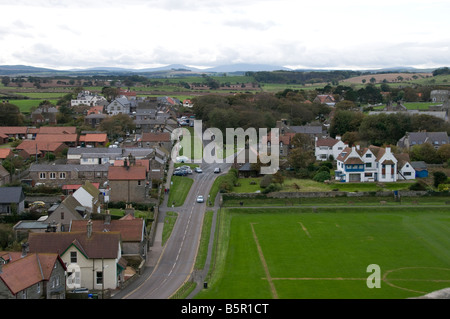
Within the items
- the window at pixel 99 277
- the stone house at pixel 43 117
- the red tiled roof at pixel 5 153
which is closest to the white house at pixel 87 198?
the window at pixel 99 277

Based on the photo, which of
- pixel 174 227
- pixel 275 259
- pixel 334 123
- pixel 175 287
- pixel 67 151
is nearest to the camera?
pixel 175 287

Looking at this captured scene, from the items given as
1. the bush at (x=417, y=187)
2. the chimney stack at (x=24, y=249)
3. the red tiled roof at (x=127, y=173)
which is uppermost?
the red tiled roof at (x=127, y=173)

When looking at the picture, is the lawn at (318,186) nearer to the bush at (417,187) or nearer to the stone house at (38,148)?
the bush at (417,187)

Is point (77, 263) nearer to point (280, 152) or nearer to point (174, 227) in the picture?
point (174, 227)

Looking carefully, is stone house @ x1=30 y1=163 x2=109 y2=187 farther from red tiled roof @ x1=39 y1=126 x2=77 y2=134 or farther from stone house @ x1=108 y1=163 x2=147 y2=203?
red tiled roof @ x1=39 y1=126 x2=77 y2=134

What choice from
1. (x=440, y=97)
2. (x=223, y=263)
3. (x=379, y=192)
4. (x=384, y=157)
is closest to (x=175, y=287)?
(x=223, y=263)
